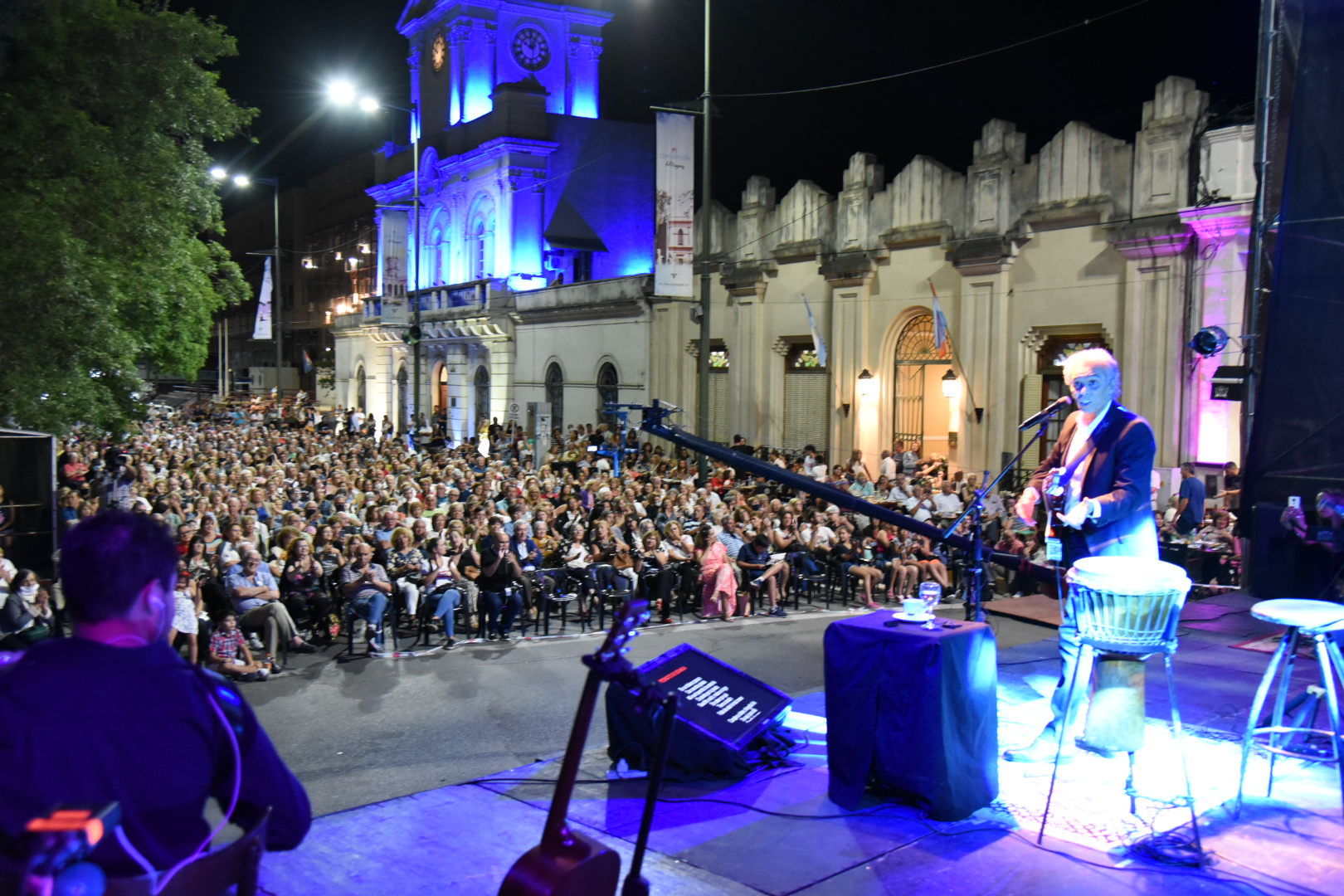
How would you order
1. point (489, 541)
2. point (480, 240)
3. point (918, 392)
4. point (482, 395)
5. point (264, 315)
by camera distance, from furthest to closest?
point (480, 240)
point (482, 395)
point (264, 315)
point (918, 392)
point (489, 541)

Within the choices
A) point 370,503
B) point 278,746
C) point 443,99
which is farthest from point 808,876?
point 443,99

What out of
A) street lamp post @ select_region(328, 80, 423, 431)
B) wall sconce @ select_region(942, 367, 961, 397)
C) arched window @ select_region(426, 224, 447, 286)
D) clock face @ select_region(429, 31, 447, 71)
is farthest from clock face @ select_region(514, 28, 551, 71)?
wall sconce @ select_region(942, 367, 961, 397)

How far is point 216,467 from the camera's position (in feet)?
69.4

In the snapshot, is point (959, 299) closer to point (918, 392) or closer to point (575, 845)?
point (918, 392)

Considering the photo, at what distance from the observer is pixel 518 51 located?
146 feet

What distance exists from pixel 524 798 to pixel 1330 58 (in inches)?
414

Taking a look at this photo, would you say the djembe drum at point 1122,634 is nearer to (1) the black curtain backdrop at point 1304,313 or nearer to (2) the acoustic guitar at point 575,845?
(2) the acoustic guitar at point 575,845

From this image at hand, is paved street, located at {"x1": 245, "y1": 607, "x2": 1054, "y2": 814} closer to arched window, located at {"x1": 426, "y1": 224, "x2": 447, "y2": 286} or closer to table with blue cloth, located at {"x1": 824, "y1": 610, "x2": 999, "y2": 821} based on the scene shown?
table with blue cloth, located at {"x1": 824, "y1": 610, "x2": 999, "y2": 821}

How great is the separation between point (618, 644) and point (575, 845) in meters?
0.65

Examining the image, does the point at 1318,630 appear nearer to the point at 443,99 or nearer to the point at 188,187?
the point at 188,187

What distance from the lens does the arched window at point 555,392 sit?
1421 inches

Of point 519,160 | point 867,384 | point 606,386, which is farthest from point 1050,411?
point 519,160

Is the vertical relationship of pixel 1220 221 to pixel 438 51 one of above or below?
below

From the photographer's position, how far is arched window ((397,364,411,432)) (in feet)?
163
